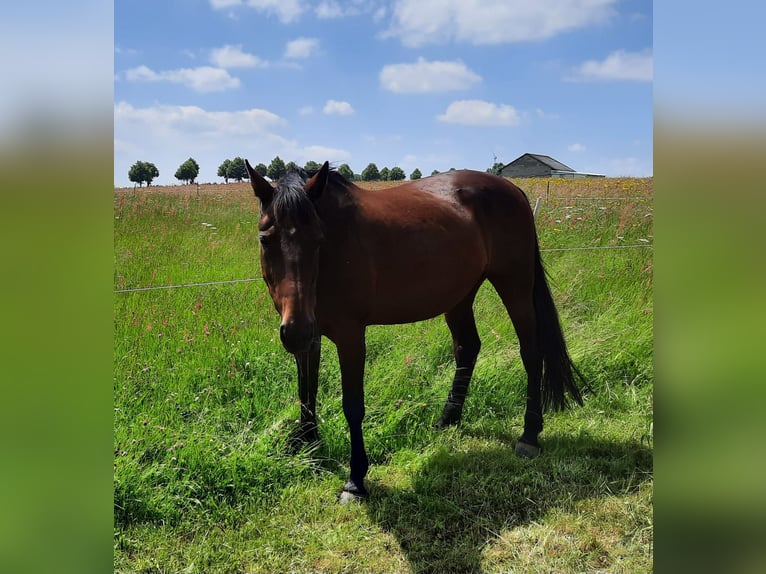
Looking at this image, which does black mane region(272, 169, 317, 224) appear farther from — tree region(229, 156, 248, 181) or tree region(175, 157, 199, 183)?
tree region(175, 157, 199, 183)

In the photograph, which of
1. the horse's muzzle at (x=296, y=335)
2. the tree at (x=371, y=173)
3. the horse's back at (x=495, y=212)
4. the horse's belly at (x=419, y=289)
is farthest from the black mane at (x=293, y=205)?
the tree at (x=371, y=173)

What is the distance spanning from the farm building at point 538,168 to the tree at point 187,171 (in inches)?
372

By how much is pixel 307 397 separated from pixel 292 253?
1.34 metres

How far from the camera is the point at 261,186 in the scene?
101 inches

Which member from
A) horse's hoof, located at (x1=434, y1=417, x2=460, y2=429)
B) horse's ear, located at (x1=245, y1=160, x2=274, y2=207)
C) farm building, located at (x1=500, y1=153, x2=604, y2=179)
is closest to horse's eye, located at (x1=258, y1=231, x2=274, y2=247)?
horse's ear, located at (x1=245, y1=160, x2=274, y2=207)

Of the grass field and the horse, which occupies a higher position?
the horse

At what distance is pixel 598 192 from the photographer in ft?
36.0

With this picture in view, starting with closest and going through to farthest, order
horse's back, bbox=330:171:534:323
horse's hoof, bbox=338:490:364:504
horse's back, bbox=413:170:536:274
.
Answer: horse's hoof, bbox=338:490:364:504 → horse's back, bbox=330:171:534:323 → horse's back, bbox=413:170:536:274

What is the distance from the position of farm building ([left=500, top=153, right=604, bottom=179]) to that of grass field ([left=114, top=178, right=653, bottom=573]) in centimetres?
1124

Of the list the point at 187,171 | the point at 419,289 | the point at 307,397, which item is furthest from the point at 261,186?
the point at 187,171

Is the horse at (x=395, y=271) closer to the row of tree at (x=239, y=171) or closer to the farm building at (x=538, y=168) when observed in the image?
the row of tree at (x=239, y=171)

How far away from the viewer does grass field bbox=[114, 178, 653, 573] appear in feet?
8.43

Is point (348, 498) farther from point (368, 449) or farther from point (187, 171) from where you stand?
point (187, 171)
